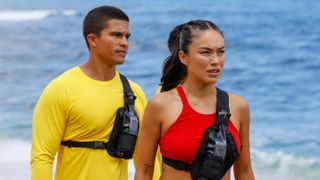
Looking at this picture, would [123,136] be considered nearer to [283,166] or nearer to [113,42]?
[113,42]

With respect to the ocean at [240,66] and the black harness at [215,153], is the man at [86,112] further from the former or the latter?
the ocean at [240,66]

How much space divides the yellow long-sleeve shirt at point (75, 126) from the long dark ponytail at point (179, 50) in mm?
393

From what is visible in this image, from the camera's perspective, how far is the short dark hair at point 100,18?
17.1ft

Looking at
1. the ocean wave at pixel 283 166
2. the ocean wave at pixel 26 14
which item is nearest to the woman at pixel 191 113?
the ocean wave at pixel 283 166

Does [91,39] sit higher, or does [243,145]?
[91,39]

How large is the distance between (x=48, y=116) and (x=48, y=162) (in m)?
0.26

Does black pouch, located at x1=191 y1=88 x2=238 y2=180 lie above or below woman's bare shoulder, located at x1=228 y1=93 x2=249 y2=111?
below

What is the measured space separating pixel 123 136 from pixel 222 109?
106cm

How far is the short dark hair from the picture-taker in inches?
205

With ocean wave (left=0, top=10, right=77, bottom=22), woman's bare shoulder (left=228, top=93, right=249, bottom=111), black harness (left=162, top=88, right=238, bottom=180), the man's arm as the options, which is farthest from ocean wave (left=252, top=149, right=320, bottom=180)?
ocean wave (left=0, top=10, right=77, bottom=22)

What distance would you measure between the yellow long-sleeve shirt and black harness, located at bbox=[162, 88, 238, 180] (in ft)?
3.30

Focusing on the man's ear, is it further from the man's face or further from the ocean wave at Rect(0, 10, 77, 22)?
the ocean wave at Rect(0, 10, 77, 22)

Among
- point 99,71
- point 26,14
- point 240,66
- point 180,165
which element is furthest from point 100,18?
point 26,14

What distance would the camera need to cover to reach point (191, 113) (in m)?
4.17
